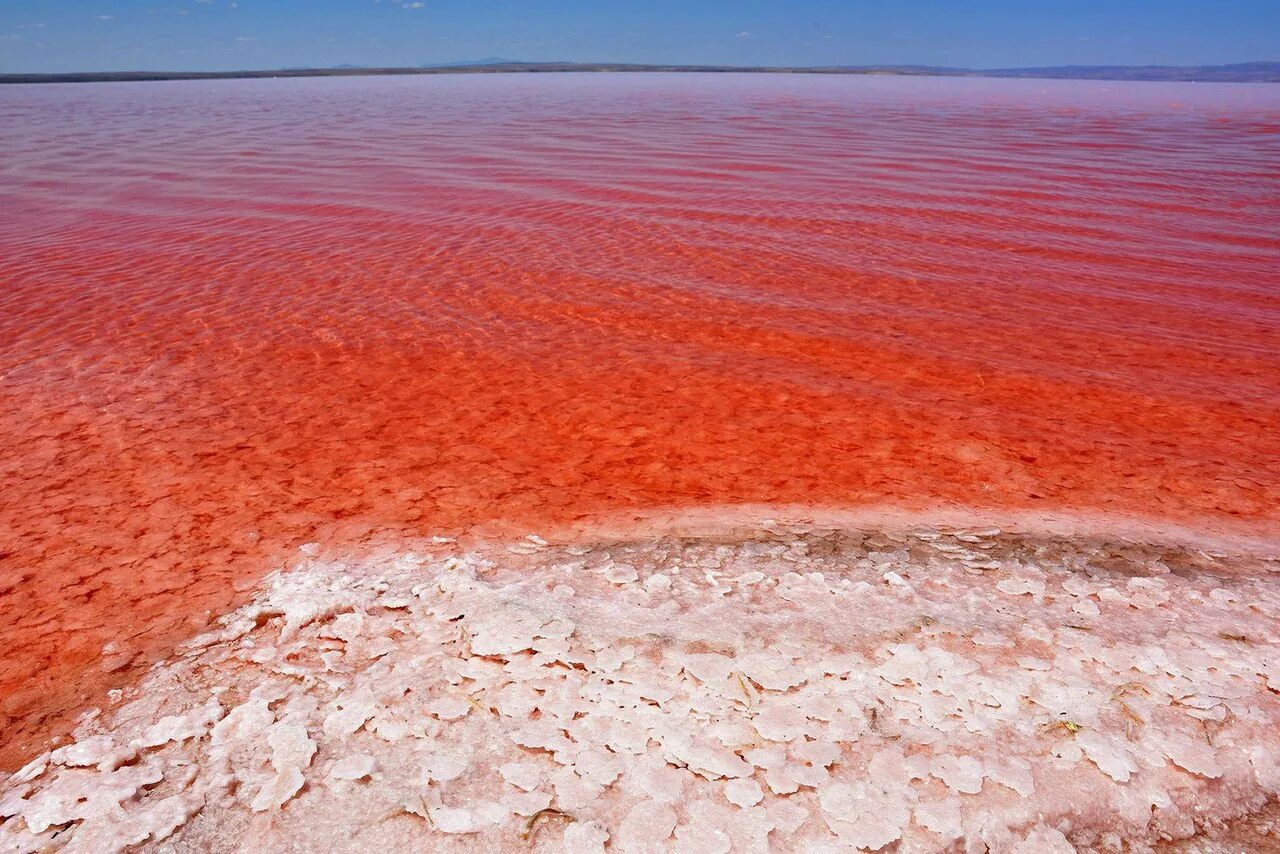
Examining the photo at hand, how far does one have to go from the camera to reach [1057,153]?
11992 mm

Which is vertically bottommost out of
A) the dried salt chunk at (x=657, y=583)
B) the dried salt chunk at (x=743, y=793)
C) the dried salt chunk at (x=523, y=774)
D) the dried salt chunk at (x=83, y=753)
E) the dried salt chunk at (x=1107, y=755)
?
the dried salt chunk at (x=83, y=753)

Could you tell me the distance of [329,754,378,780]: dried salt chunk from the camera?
1.94 meters

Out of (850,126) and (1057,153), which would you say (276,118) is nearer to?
(850,126)

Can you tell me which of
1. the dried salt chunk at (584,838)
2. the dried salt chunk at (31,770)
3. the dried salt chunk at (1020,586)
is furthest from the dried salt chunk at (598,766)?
the dried salt chunk at (1020,586)

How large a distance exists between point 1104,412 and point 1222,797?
2.54 meters

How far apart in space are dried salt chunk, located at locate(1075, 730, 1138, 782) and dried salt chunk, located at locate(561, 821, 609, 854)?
1.16 meters

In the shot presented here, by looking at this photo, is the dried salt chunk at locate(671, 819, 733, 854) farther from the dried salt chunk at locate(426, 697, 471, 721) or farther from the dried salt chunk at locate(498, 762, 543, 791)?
the dried salt chunk at locate(426, 697, 471, 721)

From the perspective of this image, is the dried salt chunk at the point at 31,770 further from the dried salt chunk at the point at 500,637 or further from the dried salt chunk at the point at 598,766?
the dried salt chunk at the point at 598,766

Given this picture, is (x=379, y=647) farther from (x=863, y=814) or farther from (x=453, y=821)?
(x=863, y=814)

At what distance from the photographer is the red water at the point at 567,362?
3199mm

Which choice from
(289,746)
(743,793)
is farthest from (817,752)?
(289,746)

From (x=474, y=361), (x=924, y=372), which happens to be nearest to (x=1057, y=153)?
(x=924, y=372)

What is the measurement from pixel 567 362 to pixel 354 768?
3.03m

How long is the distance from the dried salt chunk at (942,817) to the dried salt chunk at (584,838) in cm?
69
